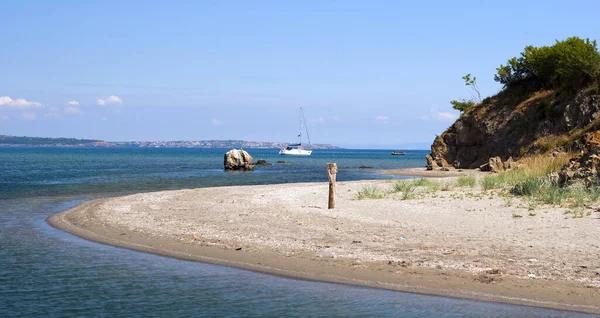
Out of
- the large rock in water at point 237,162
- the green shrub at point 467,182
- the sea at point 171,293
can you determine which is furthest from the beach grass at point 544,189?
the large rock in water at point 237,162

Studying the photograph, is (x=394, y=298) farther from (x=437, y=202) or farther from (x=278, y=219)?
(x=437, y=202)

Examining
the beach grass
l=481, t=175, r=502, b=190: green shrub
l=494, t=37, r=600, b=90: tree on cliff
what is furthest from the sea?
l=494, t=37, r=600, b=90: tree on cliff

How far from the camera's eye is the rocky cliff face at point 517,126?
48875mm

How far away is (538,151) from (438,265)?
Result: 3975cm

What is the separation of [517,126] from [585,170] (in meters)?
37.5

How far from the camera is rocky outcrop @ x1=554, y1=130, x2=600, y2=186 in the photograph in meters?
21.4

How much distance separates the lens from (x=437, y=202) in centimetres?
2245

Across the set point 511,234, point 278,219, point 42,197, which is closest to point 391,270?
point 511,234

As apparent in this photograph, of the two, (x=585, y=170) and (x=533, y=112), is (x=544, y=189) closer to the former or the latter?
(x=585, y=170)

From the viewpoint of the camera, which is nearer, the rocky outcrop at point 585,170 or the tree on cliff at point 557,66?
the rocky outcrop at point 585,170

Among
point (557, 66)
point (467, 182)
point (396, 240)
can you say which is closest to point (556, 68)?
point (557, 66)

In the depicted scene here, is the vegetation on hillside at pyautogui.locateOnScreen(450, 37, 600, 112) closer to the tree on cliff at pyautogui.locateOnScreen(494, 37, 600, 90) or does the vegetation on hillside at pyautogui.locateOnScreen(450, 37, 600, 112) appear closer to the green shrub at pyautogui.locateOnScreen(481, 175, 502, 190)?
the tree on cliff at pyautogui.locateOnScreen(494, 37, 600, 90)

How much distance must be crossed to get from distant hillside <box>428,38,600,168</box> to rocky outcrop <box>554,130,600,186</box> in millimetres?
22597

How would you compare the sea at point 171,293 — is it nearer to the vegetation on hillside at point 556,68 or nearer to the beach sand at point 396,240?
the beach sand at point 396,240
